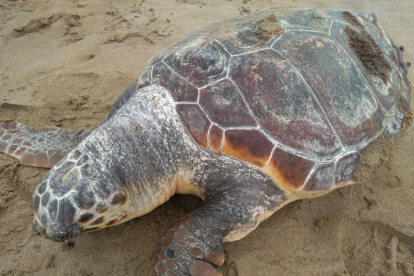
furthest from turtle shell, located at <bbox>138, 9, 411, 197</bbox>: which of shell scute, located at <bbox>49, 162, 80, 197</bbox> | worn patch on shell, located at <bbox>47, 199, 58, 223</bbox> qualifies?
worn patch on shell, located at <bbox>47, 199, 58, 223</bbox>

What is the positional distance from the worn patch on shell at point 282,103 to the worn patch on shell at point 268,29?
0.56 feet

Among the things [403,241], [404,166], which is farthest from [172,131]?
[404,166]

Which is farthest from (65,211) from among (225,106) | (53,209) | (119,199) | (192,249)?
(225,106)

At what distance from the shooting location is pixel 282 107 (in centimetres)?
133

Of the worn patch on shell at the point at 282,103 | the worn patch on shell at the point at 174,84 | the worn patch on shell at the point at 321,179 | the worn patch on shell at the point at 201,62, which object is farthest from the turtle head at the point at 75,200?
the worn patch on shell at the point at 321,179

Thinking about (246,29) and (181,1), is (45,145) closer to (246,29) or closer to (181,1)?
(246,29)

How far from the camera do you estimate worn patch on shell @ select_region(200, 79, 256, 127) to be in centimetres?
129

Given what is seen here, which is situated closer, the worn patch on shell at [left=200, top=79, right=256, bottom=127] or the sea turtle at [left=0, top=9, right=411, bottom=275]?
the sea turtle at [left=0, top=9, right=411, bottom=275]

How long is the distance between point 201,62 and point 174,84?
0.19 m

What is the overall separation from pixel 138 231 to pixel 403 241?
58.5 inches

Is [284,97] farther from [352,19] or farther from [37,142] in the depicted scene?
[37,142]

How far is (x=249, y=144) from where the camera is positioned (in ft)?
4.17

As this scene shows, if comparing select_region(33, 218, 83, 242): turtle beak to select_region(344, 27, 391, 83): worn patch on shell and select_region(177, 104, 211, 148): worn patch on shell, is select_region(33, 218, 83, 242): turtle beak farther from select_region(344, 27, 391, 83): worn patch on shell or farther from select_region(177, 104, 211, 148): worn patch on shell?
select_region(344, 27, 391, 83): worn patch on shell

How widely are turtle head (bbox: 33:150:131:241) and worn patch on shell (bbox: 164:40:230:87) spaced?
0.68 meters
